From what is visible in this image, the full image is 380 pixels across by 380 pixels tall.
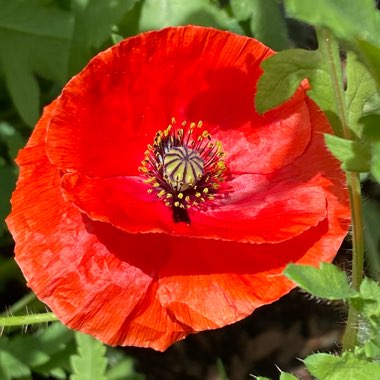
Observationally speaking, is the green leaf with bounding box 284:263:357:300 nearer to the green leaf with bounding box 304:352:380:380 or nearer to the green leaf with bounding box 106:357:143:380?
the green leaf with bounding box 304:352:380:380

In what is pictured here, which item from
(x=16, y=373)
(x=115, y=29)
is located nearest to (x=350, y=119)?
(x=115, y=29)

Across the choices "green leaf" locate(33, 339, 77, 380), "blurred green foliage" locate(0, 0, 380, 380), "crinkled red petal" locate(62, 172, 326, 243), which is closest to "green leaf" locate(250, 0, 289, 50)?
"blurred green foliage" locate(0, 0, 380, 380)

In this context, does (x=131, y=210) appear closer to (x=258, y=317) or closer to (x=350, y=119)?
(x=350, y=119)

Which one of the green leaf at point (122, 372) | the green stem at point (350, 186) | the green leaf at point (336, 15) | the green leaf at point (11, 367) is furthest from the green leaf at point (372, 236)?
the green leaf at point (336, 15)

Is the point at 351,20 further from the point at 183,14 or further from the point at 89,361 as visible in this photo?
the point at 89,361

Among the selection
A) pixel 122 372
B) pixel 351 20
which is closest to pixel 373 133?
pixel 351 20
